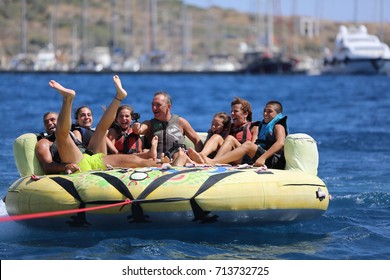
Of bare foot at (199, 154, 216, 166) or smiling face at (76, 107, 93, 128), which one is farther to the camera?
smiling face at (76, 107, 93, 128)

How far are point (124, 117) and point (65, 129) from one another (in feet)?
3.39

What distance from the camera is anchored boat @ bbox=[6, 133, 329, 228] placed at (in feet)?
26.8

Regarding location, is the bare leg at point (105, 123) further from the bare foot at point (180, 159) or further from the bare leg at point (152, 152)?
the bare foot at point (180, 159)

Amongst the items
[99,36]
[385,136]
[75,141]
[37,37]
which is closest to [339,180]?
[75,141]

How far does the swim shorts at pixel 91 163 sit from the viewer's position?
29.0ft

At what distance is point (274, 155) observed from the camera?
940 centimetres

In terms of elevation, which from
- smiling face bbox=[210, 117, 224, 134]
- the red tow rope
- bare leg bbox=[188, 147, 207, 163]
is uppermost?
smiling face bbox=[210, 117, 224, 134]

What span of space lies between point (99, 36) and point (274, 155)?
91.8m

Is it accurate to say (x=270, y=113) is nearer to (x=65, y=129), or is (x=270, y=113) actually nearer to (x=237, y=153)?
(x=237, y=153)

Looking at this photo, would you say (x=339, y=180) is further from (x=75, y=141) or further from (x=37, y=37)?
(x=37, y=37)

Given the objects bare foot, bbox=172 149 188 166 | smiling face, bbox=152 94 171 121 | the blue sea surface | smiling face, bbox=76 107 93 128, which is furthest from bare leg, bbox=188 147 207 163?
smiling face, bbox=76 107 93 128

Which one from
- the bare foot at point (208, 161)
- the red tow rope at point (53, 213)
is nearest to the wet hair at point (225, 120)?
the bare foot at point (208, 161)

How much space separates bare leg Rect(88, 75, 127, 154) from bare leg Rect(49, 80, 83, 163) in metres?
0.25

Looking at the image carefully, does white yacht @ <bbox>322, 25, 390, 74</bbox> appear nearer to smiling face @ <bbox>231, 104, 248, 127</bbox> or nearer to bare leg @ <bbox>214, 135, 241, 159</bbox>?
smiling face @ <bbox>231, 104, 248, 127</bbox>
